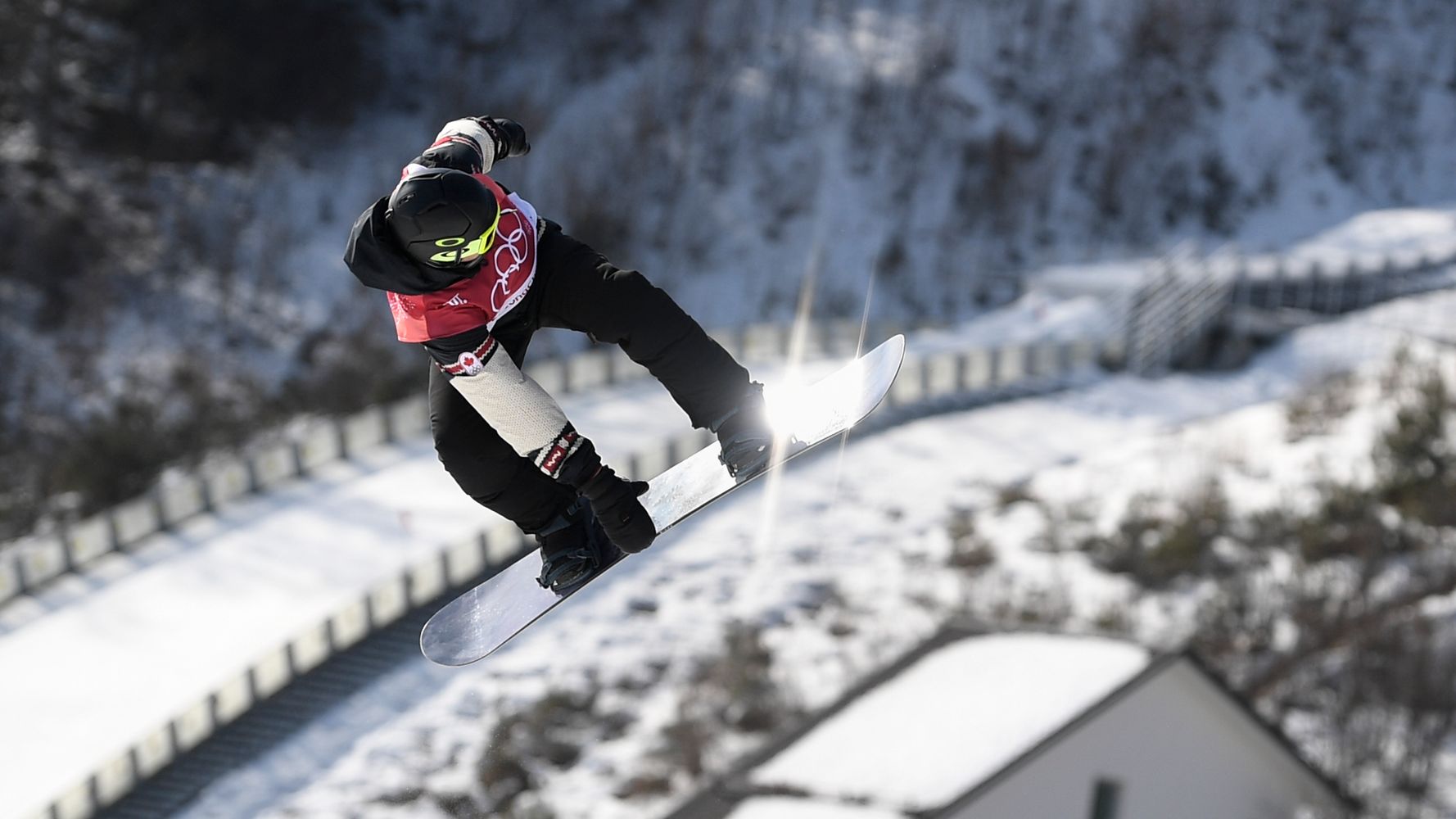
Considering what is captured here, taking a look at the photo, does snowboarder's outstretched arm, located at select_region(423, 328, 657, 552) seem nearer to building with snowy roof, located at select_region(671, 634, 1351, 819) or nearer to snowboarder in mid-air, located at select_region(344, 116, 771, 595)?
snowboarder in mid-air, located at select_region(344, 116, 771, 595)

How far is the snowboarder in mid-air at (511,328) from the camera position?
3.62 m

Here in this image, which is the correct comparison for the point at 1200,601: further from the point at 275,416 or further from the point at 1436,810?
the point at 275,416

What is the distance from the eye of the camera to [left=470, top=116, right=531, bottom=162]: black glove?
14.2 feet

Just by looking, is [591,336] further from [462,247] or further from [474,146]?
[474,146]

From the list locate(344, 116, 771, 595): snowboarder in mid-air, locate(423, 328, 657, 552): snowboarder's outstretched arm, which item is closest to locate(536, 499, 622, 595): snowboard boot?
locate(344, 116, 771, 595): snowboarder in mid-air

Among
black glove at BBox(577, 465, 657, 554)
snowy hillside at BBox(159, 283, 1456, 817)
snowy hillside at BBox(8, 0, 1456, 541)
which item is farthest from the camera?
snowy hillside at BBox(8, 0, 1456, 541)

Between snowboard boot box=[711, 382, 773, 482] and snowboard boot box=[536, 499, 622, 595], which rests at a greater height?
snowboard boot box=[711, 382, 773, 482]

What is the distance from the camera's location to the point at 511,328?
4.21 metres

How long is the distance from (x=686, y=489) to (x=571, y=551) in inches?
22.0

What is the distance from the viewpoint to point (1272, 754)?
1124 centimetres

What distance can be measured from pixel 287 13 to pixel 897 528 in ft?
75.9

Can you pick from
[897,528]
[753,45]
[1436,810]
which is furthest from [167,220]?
[1436,810]

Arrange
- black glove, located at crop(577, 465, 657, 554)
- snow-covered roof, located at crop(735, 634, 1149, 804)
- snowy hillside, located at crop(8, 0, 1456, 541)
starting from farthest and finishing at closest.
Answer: snowy hillside, located at crop(8, 0, 1456, 541)
snow-covered roof, located at crop(735, 634, 1149, 804)
black glove, located at crop(577, 465, 657, 554)

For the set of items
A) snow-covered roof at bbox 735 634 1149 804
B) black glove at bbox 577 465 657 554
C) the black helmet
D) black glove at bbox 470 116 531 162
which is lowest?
snow-covered roof at bbox 735 634 1149 804
